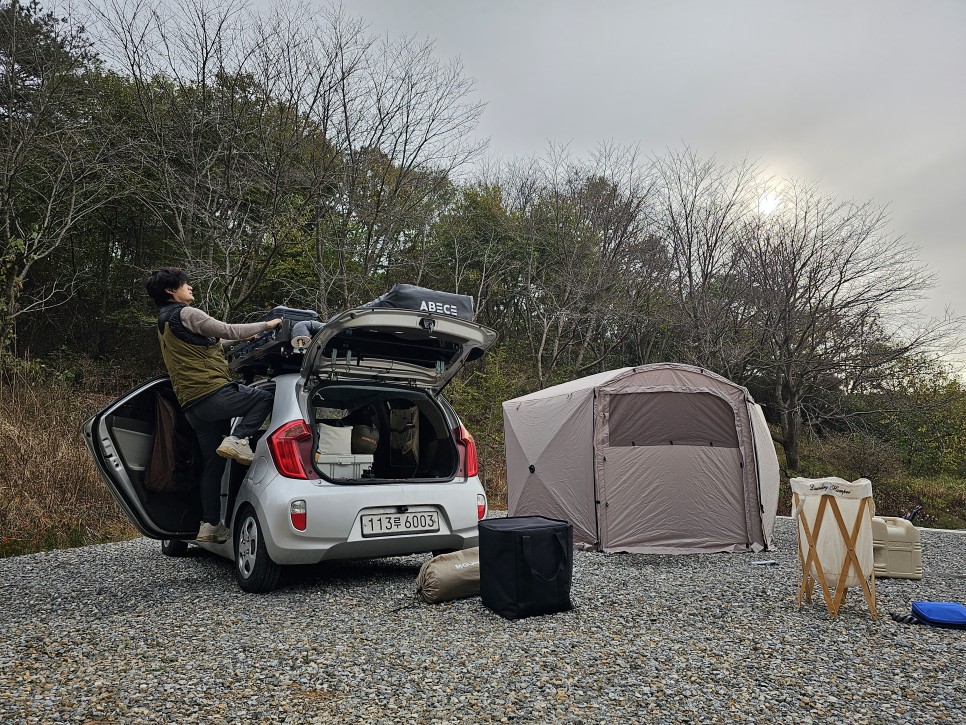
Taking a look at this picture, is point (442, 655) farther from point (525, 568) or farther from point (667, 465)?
point (667, 465)

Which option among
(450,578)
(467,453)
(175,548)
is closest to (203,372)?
(467,453)

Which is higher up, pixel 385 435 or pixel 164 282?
pixel 164 282

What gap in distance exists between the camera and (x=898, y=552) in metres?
5.81

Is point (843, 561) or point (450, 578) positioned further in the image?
point (450, 578)

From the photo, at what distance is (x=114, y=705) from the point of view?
8.10ft

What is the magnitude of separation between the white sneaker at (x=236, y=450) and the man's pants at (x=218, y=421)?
0.05 metres

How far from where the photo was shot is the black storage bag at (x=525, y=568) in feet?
12.6

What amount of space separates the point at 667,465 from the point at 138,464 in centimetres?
496

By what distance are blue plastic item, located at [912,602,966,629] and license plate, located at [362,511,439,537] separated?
303 centimetres

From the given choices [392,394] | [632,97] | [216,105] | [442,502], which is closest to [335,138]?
[216,105]

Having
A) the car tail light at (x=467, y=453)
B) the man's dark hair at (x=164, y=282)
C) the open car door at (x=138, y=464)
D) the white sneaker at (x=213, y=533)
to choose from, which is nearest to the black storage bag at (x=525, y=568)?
the car tail light at (x=467, y=453)

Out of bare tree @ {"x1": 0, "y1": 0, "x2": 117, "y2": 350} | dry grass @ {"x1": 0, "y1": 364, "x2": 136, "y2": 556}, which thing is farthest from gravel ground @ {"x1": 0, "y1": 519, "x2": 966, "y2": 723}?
bare tree @ {"x1": 0, "y1": 0, "x2": 117, "y2": 350}

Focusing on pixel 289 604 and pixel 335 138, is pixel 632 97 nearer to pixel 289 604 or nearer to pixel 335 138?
pixel 335 138

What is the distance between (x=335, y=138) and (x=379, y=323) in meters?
7.76
